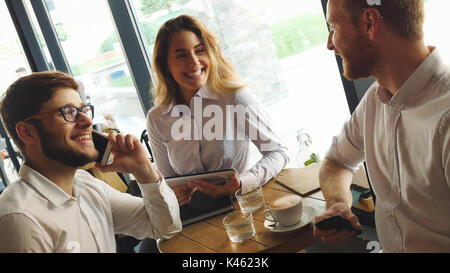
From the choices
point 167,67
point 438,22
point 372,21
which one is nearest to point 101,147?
point 167,67

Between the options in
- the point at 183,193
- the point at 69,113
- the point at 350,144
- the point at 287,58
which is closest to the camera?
the point at 69,113

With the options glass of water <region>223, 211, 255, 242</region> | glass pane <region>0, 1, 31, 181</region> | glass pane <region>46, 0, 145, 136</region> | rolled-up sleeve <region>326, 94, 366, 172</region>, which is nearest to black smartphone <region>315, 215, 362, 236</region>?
glass of water <region>223, 211, 255, 242</region>

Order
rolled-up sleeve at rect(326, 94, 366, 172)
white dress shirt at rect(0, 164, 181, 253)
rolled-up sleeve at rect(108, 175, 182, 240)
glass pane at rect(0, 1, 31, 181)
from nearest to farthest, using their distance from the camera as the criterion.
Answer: white dress shirt at rect(0, 164, 181, 253)
rolled-up sleeve at rect(326, 94, 366, 172)
rolled-up sleeve at rect(108, 175, 182, 240)
glass pane at rect(0, 1, 31, 181)

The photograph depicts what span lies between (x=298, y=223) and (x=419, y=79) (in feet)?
1.79

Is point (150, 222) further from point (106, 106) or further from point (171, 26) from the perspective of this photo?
point (106, 106)

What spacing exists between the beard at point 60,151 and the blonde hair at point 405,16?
0.99 meters

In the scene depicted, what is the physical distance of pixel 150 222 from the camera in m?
1.56

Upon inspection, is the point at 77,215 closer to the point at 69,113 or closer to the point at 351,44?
the point at 69,113

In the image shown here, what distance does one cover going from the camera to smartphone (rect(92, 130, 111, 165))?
1.42 m

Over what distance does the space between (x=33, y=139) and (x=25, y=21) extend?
11.7 ft

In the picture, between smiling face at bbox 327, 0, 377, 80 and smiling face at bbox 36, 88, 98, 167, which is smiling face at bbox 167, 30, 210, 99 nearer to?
smiling face at bbox 36, 88, 98, 167

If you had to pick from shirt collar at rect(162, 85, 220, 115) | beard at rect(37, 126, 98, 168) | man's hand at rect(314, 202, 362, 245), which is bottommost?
man's hand at rect(314, 202, 362, 245)

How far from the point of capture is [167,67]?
2146 millimetres

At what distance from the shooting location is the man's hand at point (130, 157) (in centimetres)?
148
